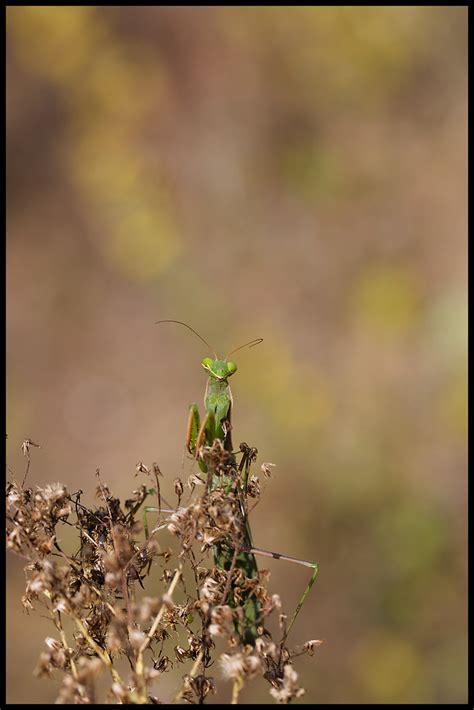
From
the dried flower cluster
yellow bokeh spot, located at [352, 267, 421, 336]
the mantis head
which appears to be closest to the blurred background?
yellow bokeh spot, located at [352, 267, 421, 336]

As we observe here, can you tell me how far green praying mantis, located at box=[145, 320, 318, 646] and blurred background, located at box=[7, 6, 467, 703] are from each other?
330 centimetres

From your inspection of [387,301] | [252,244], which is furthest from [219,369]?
[252,244]

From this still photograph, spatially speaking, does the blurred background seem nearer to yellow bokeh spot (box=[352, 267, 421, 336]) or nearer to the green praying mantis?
yellow bokeh spot (box=[352, 267, 421, 336])

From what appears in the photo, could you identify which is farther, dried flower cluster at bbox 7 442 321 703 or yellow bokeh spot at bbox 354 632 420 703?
yellow bokeh spot at bbox 354 632 420 703

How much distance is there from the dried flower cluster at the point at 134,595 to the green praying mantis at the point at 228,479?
0.7 inches

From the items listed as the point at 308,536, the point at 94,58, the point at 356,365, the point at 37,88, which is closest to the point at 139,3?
the point at 94,58

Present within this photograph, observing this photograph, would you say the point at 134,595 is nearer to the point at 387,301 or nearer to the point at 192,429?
the point at 192,429

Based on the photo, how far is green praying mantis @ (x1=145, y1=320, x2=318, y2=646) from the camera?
2014 millimetres

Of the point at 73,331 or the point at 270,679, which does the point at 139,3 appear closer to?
the point at 73,331

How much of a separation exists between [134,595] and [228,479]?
1.47 feet

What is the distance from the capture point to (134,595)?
6.63ft

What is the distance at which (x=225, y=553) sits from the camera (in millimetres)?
2354

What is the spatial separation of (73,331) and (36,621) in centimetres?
296

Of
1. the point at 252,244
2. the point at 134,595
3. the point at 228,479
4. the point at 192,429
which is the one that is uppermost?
the point at 252,244
